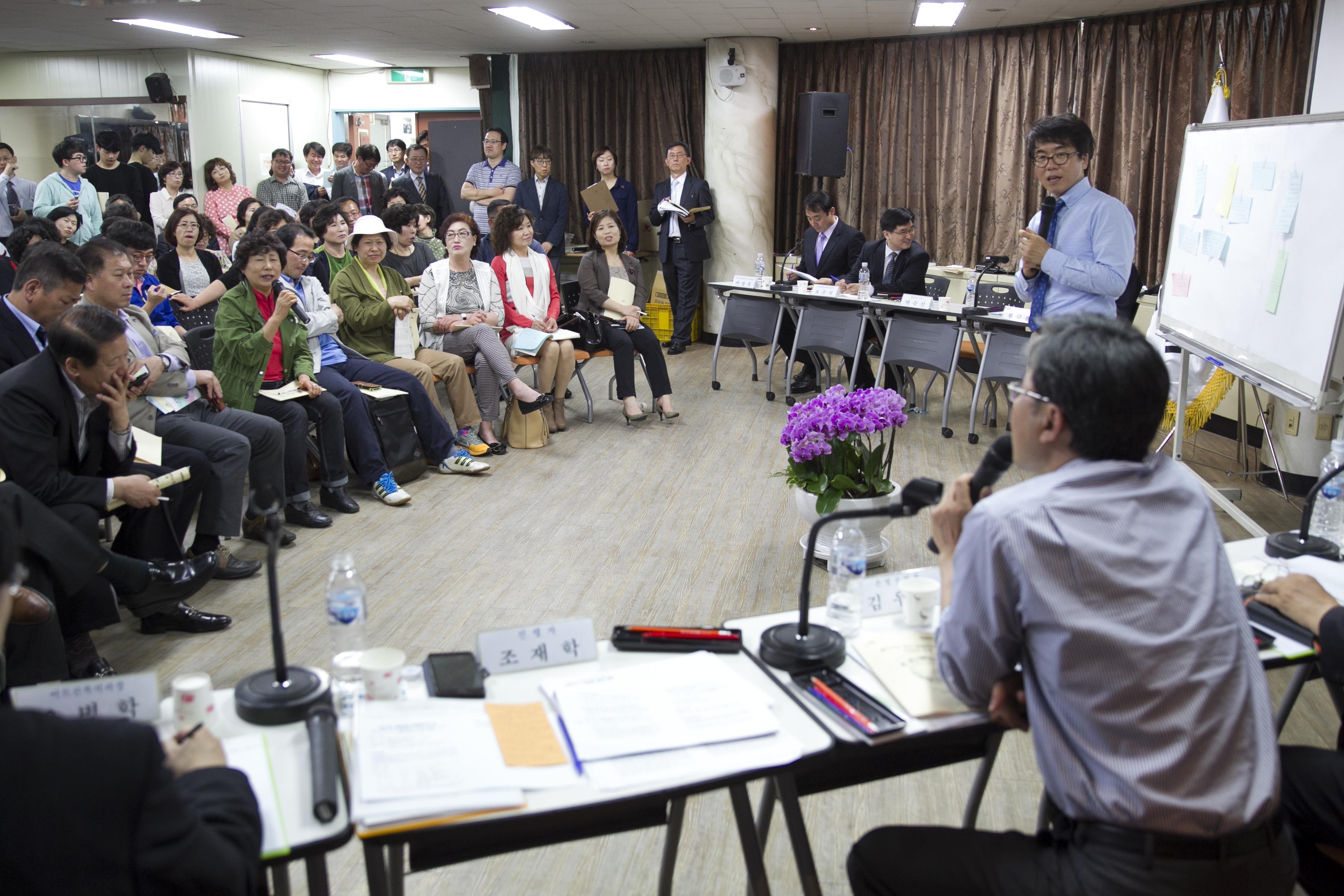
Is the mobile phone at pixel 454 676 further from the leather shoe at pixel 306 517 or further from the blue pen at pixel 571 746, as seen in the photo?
the leather shoe at pixel 306 517

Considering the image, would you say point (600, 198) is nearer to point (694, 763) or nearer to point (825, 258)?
point (825, 258)

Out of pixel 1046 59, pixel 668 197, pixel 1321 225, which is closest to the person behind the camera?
pixel 1321 225

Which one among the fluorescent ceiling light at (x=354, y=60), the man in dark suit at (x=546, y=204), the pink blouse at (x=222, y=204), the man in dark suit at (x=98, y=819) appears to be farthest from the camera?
the fluorescent ceiling light at (x=354, y=60)

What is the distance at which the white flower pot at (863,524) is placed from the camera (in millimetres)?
3604

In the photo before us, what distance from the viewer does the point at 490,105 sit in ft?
32.6

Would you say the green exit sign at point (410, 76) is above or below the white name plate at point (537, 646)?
above

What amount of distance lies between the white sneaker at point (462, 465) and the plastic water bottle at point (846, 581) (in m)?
3.08

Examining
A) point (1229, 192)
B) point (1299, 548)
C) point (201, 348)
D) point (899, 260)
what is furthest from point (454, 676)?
point (899, 260)

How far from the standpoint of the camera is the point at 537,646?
164 cm

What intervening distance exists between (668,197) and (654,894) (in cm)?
688

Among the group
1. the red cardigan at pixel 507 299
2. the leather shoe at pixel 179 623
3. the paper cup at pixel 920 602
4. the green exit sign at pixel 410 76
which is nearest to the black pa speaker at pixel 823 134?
the red cardigan at pixel 507 299

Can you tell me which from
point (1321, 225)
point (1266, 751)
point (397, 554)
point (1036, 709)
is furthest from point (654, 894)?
point (1321, 225)

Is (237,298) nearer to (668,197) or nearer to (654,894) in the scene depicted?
(654,894)

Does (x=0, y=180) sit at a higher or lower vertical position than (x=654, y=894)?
higher
